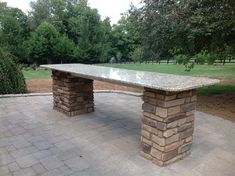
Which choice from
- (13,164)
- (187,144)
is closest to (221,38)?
(187,144)

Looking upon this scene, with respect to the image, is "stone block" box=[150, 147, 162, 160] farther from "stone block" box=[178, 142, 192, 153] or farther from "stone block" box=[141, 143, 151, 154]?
"stone block" box=[178, 142, 192, 153]

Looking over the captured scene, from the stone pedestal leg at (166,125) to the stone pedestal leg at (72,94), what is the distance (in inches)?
85.6

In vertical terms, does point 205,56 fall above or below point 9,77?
above

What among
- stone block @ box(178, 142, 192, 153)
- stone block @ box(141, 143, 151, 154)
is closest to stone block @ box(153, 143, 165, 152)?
stone block @ box(141, 143, 151, 154)

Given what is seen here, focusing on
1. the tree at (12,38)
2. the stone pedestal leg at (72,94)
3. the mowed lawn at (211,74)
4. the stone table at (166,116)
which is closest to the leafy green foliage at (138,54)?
the mowed lawn at (211,74)

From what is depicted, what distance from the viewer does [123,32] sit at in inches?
1228

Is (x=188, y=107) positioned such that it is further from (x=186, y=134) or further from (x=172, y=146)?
(x=172, y=146)

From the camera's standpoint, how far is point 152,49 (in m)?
7.10

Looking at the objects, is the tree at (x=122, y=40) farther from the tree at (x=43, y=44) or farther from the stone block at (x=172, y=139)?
the stone block at (x=172, y=139)

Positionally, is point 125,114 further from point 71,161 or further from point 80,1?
point 80,1

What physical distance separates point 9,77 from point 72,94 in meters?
3.62

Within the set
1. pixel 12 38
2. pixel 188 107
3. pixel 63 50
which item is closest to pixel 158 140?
pixel 188 107

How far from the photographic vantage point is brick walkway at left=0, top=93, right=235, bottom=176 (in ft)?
9.84

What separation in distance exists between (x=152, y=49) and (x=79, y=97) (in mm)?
3095
